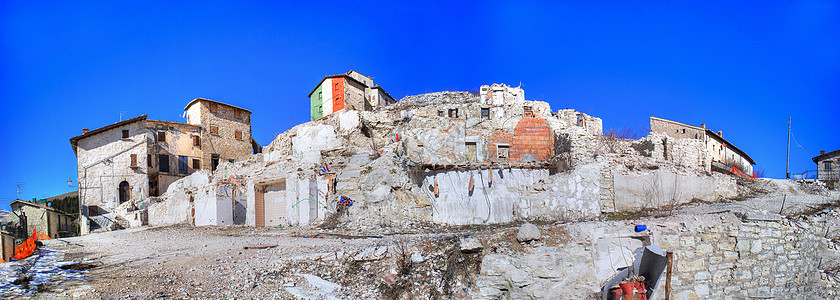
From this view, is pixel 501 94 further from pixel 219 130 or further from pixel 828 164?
pixel 828 164

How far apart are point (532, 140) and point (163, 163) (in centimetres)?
2658

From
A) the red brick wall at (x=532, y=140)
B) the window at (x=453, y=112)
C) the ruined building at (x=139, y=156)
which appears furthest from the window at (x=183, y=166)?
the red brick wall at (x=532, y=140)

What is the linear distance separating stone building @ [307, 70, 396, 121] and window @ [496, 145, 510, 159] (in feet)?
47.5

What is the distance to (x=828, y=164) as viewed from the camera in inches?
1179

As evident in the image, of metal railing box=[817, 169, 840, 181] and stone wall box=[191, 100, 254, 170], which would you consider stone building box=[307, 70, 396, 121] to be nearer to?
stone wall box=[191, 100, 254, 170]

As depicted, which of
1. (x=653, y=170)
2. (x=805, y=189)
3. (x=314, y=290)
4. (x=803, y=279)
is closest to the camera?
(x=314, y=290)

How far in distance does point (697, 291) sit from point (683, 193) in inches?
269

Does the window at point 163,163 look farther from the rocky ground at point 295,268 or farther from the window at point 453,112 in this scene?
the rocky ground at point 295,268

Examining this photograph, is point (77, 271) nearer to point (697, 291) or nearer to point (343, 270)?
point (343, 270)

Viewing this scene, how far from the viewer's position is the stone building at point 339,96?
3086cm

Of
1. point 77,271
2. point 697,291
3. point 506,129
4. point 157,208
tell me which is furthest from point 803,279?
point 157,208

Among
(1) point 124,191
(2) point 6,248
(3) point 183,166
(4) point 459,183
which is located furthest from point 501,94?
(1) point 124,191

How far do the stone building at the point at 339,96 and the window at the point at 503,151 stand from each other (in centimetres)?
1449

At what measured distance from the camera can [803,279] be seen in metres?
10.6
